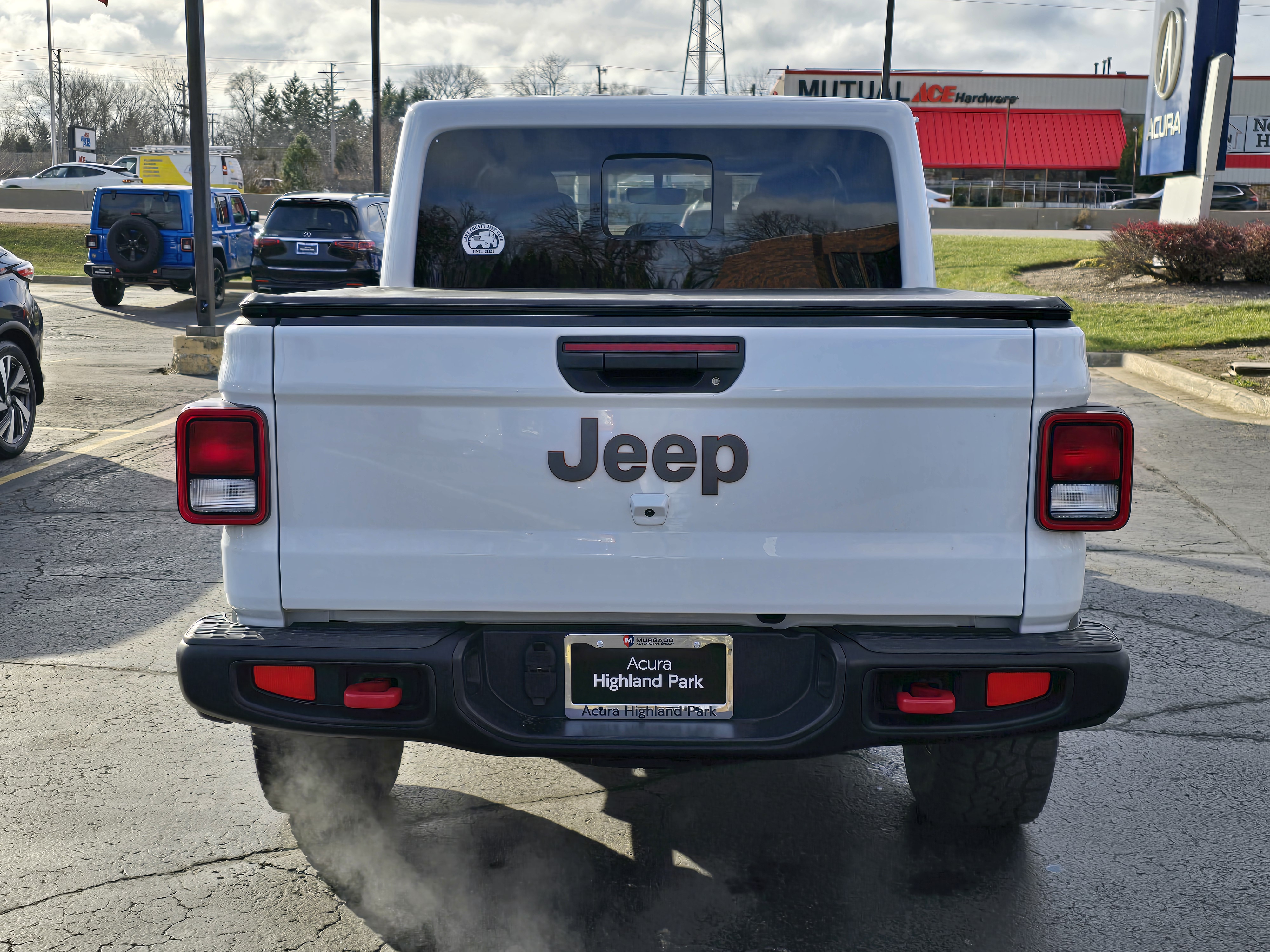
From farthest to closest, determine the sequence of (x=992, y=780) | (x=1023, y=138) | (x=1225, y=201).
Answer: (x=1023, y=138) → (x=1225, y=201) → (x=992, y=780)

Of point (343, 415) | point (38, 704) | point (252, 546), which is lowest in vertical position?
Answer: point (38, 704)

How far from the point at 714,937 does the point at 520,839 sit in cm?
73

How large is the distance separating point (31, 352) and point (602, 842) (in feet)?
23.0

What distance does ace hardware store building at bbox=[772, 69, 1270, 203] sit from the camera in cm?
5975

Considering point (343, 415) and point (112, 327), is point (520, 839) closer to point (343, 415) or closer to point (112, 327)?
point (343, 415)

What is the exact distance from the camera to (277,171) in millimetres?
68062

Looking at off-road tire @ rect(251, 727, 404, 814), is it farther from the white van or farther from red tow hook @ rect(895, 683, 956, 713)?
the white van

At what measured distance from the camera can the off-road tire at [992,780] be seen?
10.6ft

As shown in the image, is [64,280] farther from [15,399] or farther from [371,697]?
[371,697]

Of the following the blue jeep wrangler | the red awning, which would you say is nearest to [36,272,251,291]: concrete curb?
the blue jeep wrangler

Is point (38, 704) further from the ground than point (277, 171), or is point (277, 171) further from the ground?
point (277, 171)

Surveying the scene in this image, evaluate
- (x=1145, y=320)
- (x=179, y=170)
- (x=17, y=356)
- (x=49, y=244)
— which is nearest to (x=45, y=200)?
(x=49, y=244)

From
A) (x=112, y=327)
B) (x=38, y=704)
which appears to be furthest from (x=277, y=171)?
(x=38, y=704)

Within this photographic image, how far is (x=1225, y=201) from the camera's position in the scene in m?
41.3
